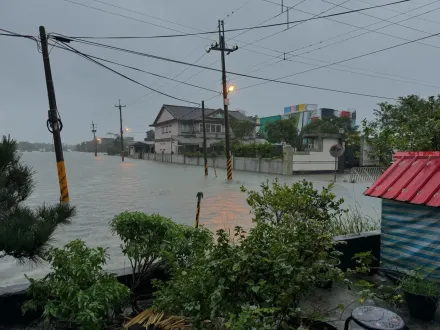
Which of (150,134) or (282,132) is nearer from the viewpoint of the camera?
(282,132)

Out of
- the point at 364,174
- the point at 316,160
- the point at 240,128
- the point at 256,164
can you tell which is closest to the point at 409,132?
the point at 364,174

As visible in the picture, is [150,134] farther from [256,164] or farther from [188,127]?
[256,164]

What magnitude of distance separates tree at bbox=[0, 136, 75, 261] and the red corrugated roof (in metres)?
3.18

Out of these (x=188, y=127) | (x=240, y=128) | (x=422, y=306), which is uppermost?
(x=188, y=127)

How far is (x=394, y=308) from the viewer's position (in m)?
3.17

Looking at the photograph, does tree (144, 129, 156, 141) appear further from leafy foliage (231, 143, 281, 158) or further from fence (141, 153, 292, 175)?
leafy foliage (231, 143, 281, 158)

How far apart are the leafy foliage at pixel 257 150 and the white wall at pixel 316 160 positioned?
2987mm

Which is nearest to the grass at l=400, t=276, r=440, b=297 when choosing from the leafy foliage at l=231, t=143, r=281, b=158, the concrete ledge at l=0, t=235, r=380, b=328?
the concrete ledge at l=0, t=235, r=380, b=328

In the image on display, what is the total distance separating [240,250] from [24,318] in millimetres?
2112

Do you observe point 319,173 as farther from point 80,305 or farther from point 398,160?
point 80,305

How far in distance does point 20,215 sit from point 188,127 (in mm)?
42664

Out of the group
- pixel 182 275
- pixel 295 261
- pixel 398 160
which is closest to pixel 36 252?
pixel 182 275

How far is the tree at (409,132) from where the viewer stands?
14.0ft

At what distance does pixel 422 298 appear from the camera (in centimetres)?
287
